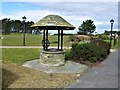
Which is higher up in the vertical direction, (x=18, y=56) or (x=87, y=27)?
(x=87, y=27)

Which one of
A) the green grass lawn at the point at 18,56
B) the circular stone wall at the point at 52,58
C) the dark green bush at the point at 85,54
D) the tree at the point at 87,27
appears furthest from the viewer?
the tree at the point at 87,27

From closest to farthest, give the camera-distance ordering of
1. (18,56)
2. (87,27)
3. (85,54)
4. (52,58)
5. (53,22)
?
1. (52,58)
2. (53,22)
3. (85,54)
4. (18,56)
5. (87,27)

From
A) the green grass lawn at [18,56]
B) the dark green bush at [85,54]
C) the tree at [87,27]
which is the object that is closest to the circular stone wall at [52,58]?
the green grass lawn at [18,56]

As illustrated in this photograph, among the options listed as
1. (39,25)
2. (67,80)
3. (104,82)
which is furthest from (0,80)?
(39,25)

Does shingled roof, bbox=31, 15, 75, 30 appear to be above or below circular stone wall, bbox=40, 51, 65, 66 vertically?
above

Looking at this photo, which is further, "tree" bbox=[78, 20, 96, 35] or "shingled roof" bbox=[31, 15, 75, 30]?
"tree" bbox=[78, 20, 96, 35]

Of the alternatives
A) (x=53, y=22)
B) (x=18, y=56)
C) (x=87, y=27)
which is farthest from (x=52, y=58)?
(x=87, y=27)

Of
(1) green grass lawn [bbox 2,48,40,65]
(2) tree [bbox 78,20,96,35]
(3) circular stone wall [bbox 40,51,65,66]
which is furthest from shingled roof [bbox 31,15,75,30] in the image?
(2) tree [bbox 78,20,96,35]

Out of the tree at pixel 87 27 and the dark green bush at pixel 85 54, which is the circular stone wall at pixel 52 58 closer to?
the dark green bush at pixel 85 54

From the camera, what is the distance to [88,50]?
1584 cm

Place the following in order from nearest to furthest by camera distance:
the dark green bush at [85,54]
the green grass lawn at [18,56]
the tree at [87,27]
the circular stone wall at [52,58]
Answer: the circular stone wall at [52,58] < the green grass lawn at [18,56] < the dark green bush at [85,54] < the tree at [87,27]

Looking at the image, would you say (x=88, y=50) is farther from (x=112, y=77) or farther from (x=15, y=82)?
(x=15, y=82)

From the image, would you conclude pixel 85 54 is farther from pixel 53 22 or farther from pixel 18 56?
pixel 18 56

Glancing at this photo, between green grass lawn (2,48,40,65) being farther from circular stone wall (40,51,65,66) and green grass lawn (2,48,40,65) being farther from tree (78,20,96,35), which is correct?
tree (78,20,96,35)
